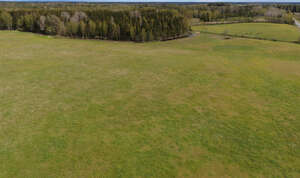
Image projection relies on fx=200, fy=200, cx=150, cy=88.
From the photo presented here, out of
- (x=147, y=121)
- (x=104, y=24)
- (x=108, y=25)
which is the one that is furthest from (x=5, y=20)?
(x=147, y=121)

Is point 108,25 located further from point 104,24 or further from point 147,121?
point 147,121

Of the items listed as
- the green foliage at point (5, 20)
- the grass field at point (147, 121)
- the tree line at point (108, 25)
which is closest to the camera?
the grass field at point (147, 121)

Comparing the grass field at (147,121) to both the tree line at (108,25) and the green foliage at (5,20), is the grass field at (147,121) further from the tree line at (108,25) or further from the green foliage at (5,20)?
the green foliage at (5,20)

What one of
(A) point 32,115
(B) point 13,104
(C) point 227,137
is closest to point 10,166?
(A) point 32,115

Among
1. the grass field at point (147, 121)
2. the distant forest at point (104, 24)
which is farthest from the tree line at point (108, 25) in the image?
the grass field at point (147, 121)

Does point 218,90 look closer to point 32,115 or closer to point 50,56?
point 32,115
